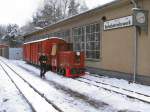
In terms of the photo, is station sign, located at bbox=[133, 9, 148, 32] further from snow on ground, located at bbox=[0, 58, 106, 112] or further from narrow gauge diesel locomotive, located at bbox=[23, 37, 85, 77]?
narrow gauge diesel locomotive, located at bbox=[23, 37, 85, 77]

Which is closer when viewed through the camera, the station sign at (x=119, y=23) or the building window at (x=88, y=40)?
the station sign at (x=119, y=23)

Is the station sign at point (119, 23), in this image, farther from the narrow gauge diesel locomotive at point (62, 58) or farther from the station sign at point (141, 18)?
the narrow gauge diesel locomotive at point (62, 58)

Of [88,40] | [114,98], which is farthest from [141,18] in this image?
[88,40]

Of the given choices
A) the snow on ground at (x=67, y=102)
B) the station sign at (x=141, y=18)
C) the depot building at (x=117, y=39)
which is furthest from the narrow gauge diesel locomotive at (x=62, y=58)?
the snow on ground at (x=67, y=102)

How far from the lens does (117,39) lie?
19.3 metres

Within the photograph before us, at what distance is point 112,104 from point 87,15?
13662 millimetres

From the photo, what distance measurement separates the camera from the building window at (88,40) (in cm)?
2275

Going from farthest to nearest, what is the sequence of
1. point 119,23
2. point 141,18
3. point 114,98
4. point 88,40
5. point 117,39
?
point 88,40 → point 117,39 → point 119,23 → point 141,18 → point 114,98

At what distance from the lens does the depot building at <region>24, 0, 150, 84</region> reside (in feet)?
54.1

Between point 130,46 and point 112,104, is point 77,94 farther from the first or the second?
point 130,46

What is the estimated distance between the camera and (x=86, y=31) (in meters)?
24.7

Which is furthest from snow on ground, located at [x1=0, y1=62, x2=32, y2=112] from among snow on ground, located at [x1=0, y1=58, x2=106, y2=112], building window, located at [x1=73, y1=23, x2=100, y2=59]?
building window, located at [x1=73, y1=23, x2=100, y2=59]

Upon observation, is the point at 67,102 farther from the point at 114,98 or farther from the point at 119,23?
the point at 119,23

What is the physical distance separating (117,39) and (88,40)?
5.32 meters
